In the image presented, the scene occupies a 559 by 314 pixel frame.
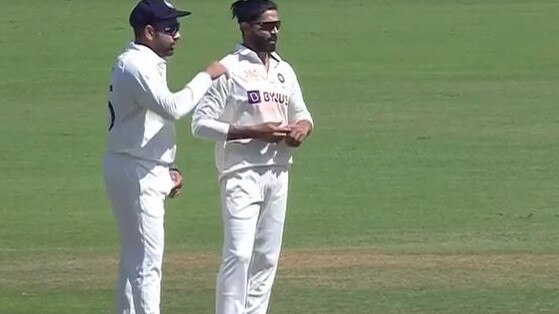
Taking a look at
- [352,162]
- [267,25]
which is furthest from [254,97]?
[352,162]

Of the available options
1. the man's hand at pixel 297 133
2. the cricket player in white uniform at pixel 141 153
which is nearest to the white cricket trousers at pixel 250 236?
the man's hand at pixel 297 133

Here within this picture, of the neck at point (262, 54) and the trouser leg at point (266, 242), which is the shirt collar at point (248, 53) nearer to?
the neck at point (262, 54)

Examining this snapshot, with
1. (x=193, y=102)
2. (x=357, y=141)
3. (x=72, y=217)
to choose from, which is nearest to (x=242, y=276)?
(x=193, y=102)

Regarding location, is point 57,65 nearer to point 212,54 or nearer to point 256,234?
point 212,54

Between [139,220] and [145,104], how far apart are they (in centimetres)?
59

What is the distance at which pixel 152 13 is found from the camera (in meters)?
8.02

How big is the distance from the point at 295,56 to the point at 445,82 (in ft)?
9.31

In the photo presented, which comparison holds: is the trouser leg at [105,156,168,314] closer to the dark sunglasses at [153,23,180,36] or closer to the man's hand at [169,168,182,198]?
the man's hand at [169,168,182,198]

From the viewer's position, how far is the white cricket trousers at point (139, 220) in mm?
7961

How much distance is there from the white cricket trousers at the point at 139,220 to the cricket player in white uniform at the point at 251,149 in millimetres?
434

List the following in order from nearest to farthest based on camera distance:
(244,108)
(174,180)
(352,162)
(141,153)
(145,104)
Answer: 1. (145,104)
2. (141,153)
3. (174,180)
4. (244,108)
5. (352,162)

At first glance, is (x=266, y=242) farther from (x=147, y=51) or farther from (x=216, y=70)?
(x=147, y=51)

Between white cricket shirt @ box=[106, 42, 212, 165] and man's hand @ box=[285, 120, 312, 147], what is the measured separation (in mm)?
541

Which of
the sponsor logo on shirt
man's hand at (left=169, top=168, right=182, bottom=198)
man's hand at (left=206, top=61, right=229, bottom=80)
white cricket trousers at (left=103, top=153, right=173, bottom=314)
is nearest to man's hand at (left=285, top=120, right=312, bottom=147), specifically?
the sponsor logo on shirt
